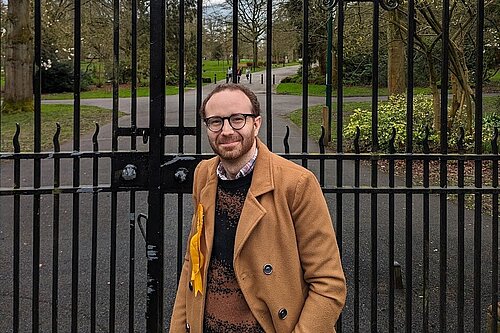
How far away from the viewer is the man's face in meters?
2.23

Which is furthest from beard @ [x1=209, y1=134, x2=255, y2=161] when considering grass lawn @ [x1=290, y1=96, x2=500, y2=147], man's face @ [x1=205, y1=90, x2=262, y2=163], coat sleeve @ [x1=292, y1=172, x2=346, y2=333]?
grass lawn @ [x1=290, y1=96, x2=500, y2=147]

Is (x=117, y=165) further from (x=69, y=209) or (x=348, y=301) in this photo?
(x=69, y=209)

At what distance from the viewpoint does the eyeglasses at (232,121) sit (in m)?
2.23

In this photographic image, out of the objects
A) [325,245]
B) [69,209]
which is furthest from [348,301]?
[69,209]

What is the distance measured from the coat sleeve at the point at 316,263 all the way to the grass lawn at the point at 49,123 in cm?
1519

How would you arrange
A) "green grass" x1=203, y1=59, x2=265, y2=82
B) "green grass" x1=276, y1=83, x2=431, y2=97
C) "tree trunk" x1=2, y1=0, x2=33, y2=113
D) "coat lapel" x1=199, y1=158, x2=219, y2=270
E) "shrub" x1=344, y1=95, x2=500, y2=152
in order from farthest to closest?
1. "green grass" x1=276, y1=83, x2=431, y2=97
2. "tree trunk" x1=2, y1=0, x2=33, y2=113
3. "shrub" x1=344, y1=95, x2=500, y2=152
4. "green grass" x1=203, y1=59, x2=265, y2=82
5. "coat lapel" x1=199, y1=158, x2=219, y2=270

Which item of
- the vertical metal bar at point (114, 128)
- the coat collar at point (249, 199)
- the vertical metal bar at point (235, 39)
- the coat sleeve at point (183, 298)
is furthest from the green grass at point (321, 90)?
the coat collar at point (249, 199)

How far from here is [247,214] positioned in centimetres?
219

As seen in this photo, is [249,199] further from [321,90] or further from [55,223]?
[321,90]

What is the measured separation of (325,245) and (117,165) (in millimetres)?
1732

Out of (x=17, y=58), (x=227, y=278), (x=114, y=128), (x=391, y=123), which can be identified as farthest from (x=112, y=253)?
(x=17, y=58)

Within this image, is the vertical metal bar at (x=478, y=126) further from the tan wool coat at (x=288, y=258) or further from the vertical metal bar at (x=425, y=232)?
the tan wool coat at (x=288, y=258)

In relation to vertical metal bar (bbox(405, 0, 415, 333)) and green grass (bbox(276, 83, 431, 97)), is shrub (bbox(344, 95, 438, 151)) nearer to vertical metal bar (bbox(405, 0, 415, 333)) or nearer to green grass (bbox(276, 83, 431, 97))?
vertical metal bar (bbox(405, 0, 415, 333))

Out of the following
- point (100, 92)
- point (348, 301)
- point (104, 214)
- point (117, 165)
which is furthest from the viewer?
point (100, 92)
